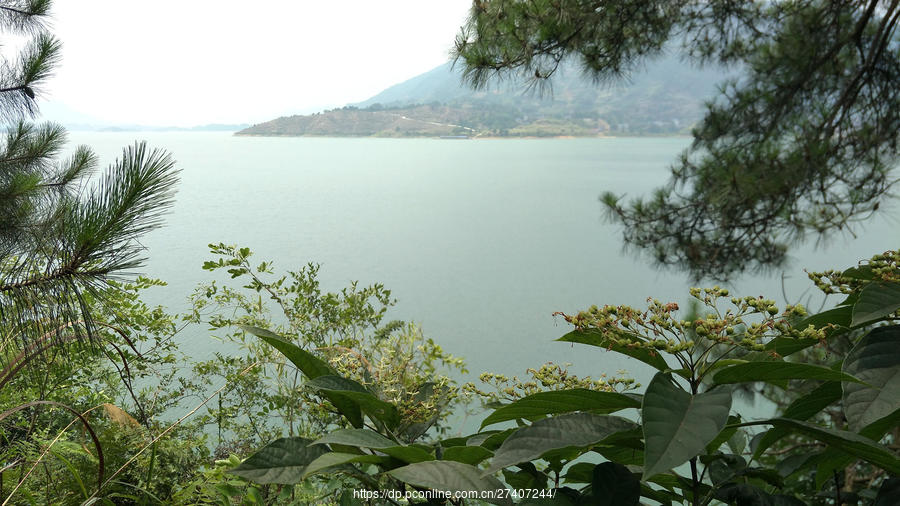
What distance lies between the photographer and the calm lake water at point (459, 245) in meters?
3.65

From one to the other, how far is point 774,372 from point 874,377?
7 cm

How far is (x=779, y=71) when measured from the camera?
264 cm

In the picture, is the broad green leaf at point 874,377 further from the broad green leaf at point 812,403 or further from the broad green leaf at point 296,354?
the broad green leaf at point 296,354

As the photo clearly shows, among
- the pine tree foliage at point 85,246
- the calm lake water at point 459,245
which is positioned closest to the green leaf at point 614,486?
the pine tree foliage at point 85,246

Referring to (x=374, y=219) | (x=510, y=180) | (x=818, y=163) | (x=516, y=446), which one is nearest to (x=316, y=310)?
(x=516, y=446)

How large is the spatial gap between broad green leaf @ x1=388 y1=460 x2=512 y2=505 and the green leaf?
0.07 meters

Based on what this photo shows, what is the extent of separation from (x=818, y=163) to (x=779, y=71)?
605mm

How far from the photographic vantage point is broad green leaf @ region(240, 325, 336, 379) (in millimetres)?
361

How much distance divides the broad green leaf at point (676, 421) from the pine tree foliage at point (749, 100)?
6.97ft

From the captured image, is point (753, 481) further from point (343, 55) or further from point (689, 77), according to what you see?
point (689, 77)

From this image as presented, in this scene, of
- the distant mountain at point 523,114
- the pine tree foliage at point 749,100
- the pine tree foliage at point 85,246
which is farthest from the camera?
the distant mountain at point 523,114

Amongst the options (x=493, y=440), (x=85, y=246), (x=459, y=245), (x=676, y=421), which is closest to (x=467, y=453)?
(x=493, y=440)

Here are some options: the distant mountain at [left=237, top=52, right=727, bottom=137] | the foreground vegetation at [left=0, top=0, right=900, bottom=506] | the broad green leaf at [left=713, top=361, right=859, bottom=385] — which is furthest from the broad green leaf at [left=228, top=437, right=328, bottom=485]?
the distant mountain at [left=237, top=52, right=727, bottom=137]

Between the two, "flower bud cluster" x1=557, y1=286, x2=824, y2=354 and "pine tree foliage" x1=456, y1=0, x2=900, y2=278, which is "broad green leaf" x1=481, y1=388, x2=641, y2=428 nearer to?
"flower bud cluster" x1=557, y1=286, x2=824, y2=354
